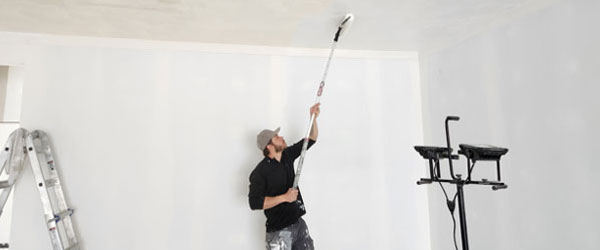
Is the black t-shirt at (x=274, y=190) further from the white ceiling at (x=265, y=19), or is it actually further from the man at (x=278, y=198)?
the white ceiling at (x=265, y=19)

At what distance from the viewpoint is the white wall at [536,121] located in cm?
181

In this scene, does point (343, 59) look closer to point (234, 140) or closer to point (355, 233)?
point (234, 140)

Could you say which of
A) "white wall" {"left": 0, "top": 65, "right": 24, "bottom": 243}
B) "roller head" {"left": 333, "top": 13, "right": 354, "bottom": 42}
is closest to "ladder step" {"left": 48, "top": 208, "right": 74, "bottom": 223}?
"white wall" {"left": 0, "top": 65, "right": 24, "bottom": 243}

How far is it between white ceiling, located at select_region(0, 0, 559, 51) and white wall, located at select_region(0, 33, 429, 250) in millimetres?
195

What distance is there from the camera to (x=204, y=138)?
2703mm

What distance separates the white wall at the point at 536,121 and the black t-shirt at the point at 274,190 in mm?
1412

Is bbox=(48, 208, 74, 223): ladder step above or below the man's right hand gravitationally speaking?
below

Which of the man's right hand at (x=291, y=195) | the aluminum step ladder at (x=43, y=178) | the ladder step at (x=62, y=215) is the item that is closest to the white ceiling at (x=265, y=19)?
the aluminum step ladder at (x=43, y=178)

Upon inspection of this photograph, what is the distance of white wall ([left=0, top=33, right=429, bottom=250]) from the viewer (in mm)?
2518

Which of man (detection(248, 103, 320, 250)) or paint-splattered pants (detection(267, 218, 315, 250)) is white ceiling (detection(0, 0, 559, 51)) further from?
→ paint-splattered pants (detection(267, 218, 315, 250))

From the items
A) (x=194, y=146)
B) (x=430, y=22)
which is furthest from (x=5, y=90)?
(x=430, y=22)

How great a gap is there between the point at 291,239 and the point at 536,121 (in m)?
1.76

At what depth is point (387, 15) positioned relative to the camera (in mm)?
2297

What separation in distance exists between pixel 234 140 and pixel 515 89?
2088 mm
